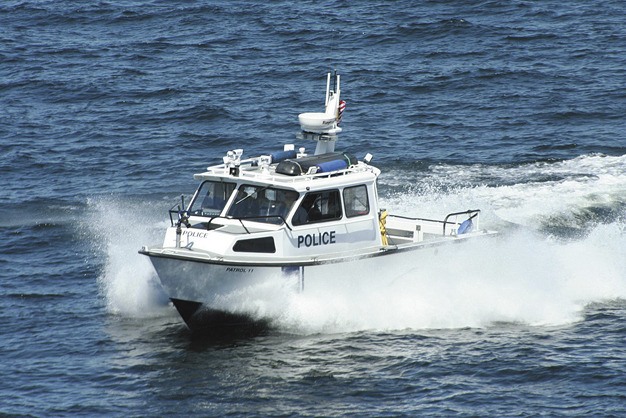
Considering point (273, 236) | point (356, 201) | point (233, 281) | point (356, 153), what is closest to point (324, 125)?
point (356, 201)

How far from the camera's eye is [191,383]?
24.5m

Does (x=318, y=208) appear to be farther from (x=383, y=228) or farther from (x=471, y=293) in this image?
(x=471, y=293)

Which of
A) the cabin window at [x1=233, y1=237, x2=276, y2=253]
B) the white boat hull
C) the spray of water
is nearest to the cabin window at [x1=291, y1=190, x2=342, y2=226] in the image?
the cabin window at [x1=233, y1=237, x2=276, y2=253]

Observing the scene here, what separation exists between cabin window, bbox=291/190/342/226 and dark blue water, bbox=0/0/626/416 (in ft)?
5.37

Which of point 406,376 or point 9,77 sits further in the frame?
point 9,77

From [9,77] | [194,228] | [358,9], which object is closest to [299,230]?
[194,228]

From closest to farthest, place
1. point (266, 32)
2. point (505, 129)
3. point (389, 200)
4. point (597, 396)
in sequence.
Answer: point (597, 396) < point (389, 200) < point (505, 129) < point (266, 32)

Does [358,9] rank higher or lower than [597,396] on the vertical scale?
higher

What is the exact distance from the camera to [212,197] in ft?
91.5

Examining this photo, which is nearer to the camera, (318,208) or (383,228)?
(318,208)

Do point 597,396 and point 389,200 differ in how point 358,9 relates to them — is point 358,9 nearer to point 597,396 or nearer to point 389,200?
point 389,200

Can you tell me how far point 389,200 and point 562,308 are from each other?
944 cm

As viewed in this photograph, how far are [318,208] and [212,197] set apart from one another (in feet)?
8.10

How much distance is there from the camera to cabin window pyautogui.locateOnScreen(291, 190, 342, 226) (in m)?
26.9
